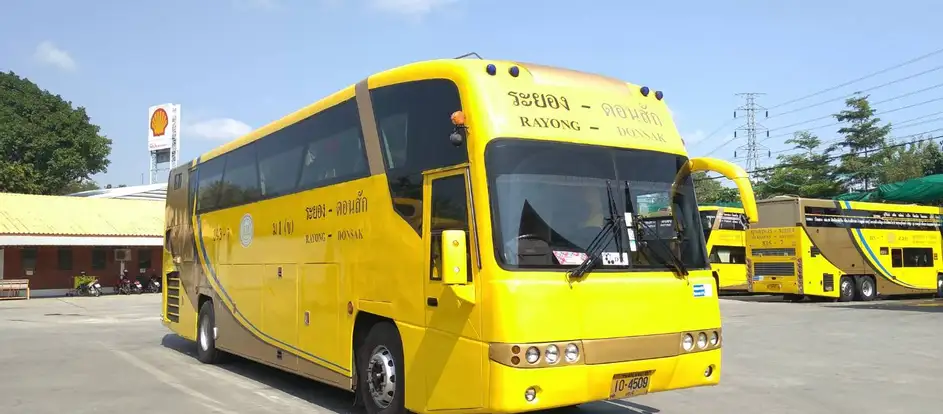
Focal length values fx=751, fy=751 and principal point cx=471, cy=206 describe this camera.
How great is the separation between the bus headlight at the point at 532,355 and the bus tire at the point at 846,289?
25.6 meters

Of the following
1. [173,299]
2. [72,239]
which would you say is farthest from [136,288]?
[173,299]

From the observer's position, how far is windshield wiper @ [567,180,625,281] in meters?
6.01

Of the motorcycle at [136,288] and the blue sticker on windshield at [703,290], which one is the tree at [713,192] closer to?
the motorcycle at [136,288]

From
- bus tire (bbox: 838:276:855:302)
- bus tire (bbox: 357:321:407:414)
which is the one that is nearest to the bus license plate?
bus tire (bbox: 357:321:407:414)

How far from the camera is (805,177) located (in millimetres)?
59219

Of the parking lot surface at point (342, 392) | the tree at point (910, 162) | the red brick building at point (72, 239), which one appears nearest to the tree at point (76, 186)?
the red brick building at point (72, 239)

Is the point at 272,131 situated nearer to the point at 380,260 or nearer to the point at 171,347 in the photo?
the point at 380,260

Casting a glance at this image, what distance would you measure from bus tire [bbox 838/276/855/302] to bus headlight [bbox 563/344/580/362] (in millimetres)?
25291

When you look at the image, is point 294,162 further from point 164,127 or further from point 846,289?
point 164,127

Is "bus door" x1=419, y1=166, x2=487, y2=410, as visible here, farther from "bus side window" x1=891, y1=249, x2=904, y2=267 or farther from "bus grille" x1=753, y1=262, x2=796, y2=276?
"bus side window" x1=891, y1=249, x2=904, y2=267

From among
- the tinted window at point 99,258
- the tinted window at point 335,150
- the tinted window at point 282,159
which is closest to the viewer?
the tinted window at point 335,150

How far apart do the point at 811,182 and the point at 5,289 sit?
53372 mm

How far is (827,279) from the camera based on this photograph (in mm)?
27500

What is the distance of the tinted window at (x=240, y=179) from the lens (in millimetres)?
10727
